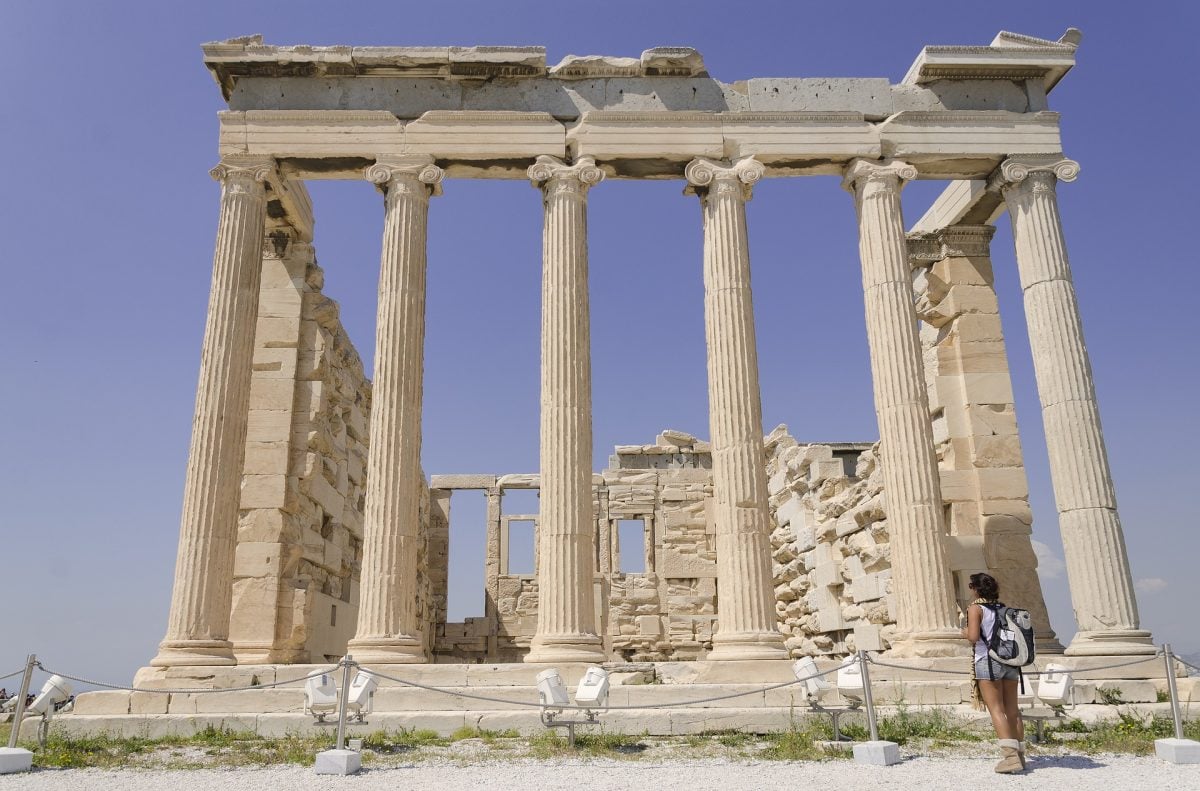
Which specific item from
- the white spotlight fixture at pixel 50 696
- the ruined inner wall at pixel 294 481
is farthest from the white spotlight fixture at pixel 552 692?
the ruined inner wall at pixel 294 481

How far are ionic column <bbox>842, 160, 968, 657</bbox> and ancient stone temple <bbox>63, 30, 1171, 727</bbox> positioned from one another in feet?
0.15

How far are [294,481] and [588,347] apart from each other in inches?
237

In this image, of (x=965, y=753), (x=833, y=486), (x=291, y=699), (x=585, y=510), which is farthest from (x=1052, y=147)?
(x=291, y=699)

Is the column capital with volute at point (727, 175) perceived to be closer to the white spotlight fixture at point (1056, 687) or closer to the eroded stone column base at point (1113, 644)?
the eroded stone column base at point (1113, 644)

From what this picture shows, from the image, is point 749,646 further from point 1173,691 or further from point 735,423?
point 1173,691

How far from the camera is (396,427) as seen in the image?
16.0 m

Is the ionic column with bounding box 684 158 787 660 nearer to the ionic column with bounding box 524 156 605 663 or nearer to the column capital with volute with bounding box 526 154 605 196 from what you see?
the column capital with volute with bounding box 526 154 605 196

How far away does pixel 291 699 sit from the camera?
1383 centimetres

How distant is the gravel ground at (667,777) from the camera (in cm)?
892

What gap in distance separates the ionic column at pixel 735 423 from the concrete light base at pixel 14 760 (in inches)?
360

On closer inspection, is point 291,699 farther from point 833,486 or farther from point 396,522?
point 833,486

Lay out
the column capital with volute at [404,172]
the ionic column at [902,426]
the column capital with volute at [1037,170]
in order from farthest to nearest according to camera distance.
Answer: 1. the column capital with volute at [1037,170]
2. the column capital with volute at [404,172]
3. the ionic column at [902,426]

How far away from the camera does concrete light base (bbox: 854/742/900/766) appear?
9.88 meters

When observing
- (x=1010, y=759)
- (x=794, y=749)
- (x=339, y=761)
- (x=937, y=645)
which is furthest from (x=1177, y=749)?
(x=339, y=761)
